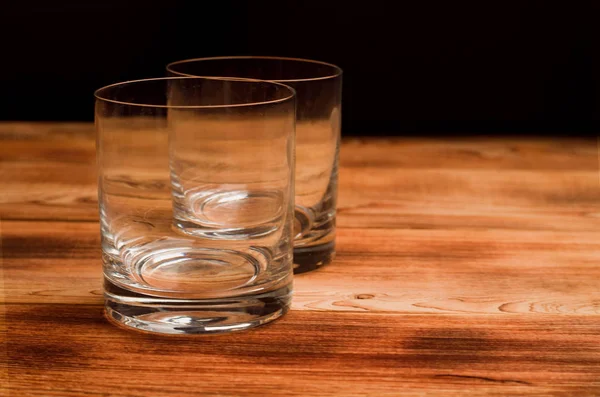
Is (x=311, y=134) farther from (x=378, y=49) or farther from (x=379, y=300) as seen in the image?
(x=378, y=49)

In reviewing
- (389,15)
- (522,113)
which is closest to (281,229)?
(389,15)

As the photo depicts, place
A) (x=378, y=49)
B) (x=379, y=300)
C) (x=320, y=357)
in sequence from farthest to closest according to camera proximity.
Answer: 1. (x=378, y=49)
2. (x=379, y=300)
3. (x=320, y=357)

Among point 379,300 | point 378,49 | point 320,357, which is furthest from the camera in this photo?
point 378,49

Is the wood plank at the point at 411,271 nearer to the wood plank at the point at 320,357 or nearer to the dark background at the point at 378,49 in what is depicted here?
the wood plank at the point at 320,357

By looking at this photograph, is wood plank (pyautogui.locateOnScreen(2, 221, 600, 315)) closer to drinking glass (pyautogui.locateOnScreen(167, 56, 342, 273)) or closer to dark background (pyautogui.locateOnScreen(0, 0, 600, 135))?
drinking glass (pyautogui.locateOnScreen(167, 56, 342, 273))

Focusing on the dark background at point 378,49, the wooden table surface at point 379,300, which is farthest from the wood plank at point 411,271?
the dark background at point 378,49

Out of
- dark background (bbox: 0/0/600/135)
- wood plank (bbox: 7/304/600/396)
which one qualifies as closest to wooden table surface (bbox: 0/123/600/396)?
wood plank (bbox: 7/304/600/396)

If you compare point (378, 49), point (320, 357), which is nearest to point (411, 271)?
point (320, 357)
